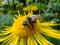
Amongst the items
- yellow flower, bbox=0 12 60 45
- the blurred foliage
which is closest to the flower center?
yellow flower, bbox=0 12 60 45

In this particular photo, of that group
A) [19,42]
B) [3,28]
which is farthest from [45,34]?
[3,28]

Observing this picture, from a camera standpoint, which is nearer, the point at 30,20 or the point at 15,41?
the point at 30,20

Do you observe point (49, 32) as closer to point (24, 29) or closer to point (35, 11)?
point (24, 29)

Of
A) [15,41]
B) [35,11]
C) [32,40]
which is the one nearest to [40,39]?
[32,40]

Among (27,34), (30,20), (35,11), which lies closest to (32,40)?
(27,34)

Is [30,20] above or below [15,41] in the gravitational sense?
above

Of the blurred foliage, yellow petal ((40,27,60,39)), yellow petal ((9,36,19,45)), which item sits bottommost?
yellow petal ((9,36,19,45))

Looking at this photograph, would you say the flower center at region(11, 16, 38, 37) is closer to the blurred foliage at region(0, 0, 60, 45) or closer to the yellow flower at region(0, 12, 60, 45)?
the yellow flower at region(0, 12, 60, 45)

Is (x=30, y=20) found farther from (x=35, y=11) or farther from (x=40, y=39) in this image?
(x=35, y=11)

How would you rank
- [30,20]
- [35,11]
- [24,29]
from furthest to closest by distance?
1. [35,11]
2. [24,29]
3. [30,20]

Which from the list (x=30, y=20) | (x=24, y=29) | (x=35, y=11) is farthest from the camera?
(x=35, y=11)

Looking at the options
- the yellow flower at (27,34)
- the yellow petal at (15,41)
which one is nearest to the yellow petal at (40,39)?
the yellow flower at (27,34)

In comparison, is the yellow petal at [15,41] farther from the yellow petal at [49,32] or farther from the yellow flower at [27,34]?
the yellow petal at [49,32]
